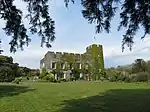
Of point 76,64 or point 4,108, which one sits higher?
point 76,64

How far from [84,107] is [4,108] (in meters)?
3.78

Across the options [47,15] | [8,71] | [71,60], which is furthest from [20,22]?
[71,60]

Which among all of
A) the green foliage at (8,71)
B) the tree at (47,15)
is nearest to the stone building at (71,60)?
the green foliage at (8,71)

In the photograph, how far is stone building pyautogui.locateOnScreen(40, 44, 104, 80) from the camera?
71.8 meters

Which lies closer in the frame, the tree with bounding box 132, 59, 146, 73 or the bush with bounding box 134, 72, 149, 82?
the bush with bounding box 134, 72, 149, 82

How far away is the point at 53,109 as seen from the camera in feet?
56.0

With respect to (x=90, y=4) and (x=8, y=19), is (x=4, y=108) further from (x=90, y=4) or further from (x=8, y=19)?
(x=90, y=4)

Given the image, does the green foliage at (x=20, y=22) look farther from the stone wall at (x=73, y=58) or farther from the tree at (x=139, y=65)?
the stone wall at (x=73, y=58)

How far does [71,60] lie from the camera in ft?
239

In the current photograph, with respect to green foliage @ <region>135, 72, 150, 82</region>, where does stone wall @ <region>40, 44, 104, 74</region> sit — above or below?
above

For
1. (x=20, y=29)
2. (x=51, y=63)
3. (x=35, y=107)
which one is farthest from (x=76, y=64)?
(x=20, y=29)

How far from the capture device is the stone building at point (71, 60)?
71.8 meters

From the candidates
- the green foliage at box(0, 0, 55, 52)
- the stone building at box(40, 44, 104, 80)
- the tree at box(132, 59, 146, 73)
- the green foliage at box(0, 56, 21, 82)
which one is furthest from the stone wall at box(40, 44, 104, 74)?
the green foliage at box(0, 0, 55, 52)

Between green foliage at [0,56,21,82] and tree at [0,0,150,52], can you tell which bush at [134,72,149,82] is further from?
tree at [0,0,150,52]
